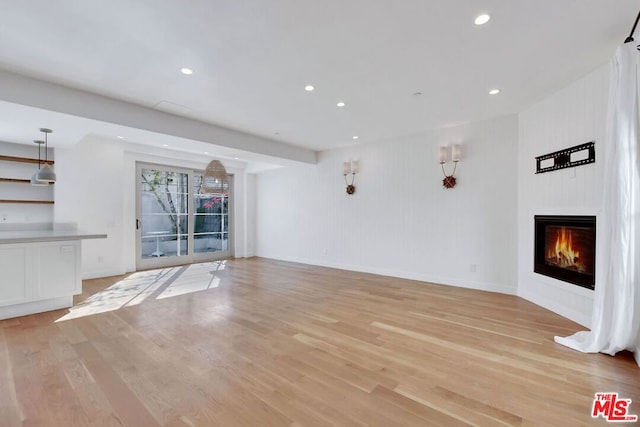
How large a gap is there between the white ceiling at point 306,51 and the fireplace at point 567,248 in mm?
1634

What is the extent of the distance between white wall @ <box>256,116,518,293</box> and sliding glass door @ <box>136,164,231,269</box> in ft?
6.70

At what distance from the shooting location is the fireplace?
3078mm

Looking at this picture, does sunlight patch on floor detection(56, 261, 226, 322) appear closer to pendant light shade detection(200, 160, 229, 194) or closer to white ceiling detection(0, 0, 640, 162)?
pendant light shade detection(200, 160, 229, 194)

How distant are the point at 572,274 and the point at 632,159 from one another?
149 centimetres

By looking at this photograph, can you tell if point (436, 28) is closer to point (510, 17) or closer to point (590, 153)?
point (510, 17)

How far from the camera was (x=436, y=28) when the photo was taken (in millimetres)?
2340

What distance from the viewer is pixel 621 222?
7.91 feet

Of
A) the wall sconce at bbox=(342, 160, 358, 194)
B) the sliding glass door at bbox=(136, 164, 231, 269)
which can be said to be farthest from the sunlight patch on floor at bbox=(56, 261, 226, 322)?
the wall sconce at bbox=(342, 160, 358, 194)

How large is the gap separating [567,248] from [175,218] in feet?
24.0

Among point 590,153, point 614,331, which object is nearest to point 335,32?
point 590,153

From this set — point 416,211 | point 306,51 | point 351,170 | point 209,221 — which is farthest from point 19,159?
point 416,211

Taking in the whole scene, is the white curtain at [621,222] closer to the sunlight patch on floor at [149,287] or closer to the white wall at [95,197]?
the sunlight patch on floor at [149,287]

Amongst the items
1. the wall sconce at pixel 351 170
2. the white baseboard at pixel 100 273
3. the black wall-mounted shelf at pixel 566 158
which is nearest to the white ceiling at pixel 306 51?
the black wall-mounted shelf at pixel 566 158

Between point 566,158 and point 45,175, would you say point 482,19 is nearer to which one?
point 566,158
